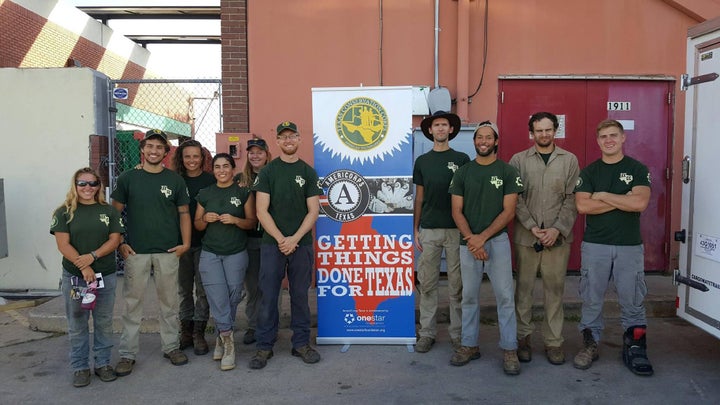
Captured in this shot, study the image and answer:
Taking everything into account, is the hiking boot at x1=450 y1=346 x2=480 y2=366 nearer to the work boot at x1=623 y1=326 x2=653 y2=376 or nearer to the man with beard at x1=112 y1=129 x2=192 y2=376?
the work boot at x1=623 y1=326 x2=653 y2=376

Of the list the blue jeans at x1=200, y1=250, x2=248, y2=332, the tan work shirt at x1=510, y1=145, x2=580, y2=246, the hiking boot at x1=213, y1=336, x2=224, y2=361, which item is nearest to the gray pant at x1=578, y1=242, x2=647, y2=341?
the tan work shirt at x1=510, y1=145, x2=580, y2=246

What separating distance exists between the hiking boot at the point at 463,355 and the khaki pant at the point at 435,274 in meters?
0.24

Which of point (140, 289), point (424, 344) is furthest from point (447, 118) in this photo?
point (140, 289)

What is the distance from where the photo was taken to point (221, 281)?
480 centimetres

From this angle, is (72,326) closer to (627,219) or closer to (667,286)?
(627,219)

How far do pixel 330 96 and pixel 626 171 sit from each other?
8.51 ft

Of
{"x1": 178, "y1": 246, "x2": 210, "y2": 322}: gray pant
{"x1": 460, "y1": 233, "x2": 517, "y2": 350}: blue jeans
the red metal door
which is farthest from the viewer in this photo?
the red metal door

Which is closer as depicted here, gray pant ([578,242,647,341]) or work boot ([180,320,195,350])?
gray pant ([578,242,647,341])

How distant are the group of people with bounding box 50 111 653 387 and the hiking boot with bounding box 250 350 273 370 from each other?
16 millimetres

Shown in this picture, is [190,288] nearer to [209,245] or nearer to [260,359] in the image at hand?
[209,245]

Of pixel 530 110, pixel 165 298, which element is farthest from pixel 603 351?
pixel 165 298

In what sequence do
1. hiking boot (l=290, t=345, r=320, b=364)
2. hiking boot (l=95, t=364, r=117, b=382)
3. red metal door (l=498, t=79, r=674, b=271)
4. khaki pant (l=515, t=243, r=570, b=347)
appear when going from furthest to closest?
1. red metal door (l=498, t=79, r=674, b=271)
2. hiking boot (l=290, t=345, r=320, b=364)
3. khaki pant (l=515, t=243, r=570, b=347)
4. hiking boot (l=95, t=364, r=117, b=382)

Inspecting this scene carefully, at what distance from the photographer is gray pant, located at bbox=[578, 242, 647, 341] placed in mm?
4477

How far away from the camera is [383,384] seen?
172 inches
